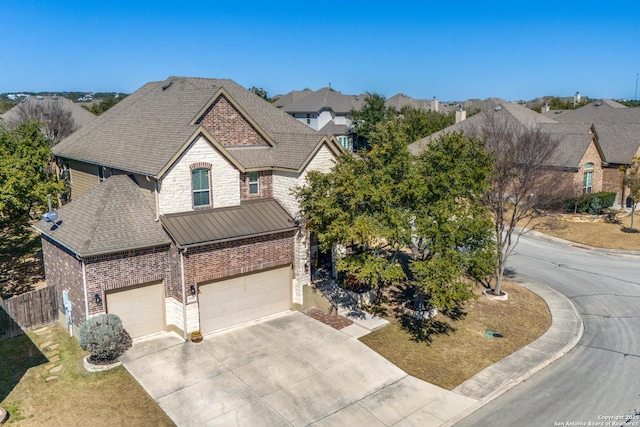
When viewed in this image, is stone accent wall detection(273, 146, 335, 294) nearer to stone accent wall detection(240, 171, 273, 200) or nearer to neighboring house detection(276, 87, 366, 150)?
stone accent wall detection(240, 171, 273, 200)

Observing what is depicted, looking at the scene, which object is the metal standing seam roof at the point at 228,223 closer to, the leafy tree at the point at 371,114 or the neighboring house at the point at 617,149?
the neighboring house at the point at 617,149

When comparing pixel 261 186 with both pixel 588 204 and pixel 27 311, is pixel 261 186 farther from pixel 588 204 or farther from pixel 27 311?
pixel 588 204

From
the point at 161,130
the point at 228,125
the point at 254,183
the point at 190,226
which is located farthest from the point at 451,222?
the point at 161,130

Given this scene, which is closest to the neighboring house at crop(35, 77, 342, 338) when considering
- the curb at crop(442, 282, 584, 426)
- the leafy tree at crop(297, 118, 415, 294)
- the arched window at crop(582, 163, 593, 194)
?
the leafy tree at crop(297, 118, 415, 294)

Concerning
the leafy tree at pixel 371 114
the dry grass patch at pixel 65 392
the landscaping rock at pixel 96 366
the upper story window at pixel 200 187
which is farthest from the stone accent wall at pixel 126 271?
the leafy tree at pixel 371 114

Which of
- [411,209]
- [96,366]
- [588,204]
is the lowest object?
[96,366]
